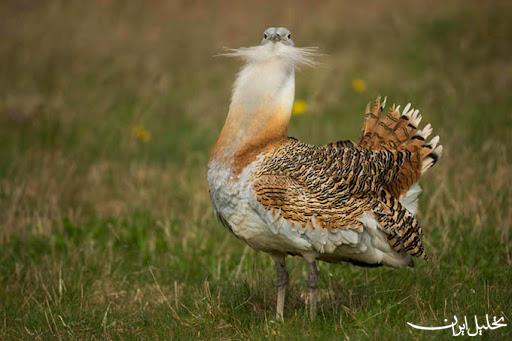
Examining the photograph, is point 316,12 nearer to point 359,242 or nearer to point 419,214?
point 419,214

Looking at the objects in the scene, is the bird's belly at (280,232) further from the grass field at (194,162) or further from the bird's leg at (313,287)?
the grass field at (194,162)

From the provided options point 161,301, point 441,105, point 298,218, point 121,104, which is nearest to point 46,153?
point 121,104

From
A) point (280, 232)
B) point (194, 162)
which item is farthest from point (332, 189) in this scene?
point (194, 162)

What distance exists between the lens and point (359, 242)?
403 cm

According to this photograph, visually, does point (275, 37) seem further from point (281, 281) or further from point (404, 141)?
point (281, 281)

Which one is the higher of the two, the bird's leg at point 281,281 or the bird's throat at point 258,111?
the bird's throat at point 258,111

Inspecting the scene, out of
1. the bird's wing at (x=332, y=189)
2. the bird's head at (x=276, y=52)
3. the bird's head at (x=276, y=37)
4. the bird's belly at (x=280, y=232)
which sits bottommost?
the bird's belly at (x=280, y=232)

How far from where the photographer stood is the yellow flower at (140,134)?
7801 mm

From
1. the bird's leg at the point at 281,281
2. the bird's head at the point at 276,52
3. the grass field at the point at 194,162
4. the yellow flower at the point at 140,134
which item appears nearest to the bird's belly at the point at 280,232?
the bird's leg at the point at 281,281

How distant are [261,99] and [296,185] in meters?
0.50

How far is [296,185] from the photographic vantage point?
4023 millimetres

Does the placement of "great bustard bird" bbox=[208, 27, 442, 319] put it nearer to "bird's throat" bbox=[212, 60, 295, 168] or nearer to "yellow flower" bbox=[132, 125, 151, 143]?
"bird's throat" bbox=[212, 60, 295, 168]

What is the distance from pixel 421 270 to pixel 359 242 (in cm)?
111

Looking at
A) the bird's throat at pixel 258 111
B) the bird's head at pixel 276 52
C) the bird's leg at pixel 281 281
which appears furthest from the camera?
the bird's leg at pixel 281 281
